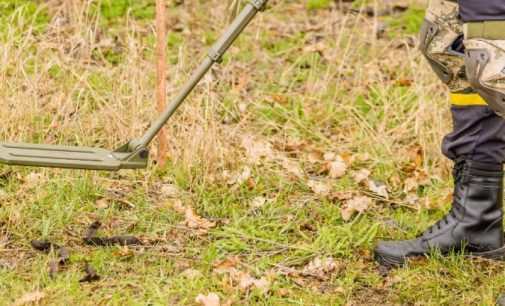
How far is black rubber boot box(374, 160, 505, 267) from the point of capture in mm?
3164

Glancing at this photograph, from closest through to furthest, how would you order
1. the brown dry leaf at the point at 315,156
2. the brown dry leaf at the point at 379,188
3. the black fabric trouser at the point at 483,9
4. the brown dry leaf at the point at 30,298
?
the black fabric trouser at the point at 483,9 → the brown dry leaf at the point at 30,298 → the brown dry leaf at the point at 379,188 → the brown dry leaf at the point at 315,156

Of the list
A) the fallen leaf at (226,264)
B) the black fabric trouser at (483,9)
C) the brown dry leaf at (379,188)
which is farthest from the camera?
the brown dry leaf at (379,188)

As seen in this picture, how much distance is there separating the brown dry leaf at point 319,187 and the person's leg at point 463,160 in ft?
1.83

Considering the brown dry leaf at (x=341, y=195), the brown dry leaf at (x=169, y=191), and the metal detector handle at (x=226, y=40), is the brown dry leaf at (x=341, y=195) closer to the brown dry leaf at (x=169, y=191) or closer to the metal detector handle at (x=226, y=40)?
the brown dry leaf at (x=169, y=191)

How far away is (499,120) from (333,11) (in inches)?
110

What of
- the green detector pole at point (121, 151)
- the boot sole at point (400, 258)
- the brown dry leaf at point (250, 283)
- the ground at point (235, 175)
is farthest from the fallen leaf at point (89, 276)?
the boot sole at point (400, 258)

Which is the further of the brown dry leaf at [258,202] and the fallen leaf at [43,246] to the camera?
the brown dry leaf at [258,202]

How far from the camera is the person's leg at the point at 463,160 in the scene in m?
3.03

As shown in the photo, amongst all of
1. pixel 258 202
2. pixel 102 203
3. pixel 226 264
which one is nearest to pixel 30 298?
pixel 226 264

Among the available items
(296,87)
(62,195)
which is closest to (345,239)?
(62,195)

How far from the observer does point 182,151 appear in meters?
3.95

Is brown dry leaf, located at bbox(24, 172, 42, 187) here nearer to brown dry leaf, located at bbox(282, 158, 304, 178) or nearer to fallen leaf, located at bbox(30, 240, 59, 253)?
fallen leaf, located at bbox(30, 240, 59, 253)

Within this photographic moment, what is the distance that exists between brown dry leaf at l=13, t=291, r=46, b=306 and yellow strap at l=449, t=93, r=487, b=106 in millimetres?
1572

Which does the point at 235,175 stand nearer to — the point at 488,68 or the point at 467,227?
the point at 467,227
